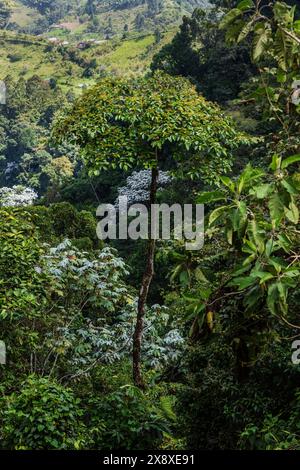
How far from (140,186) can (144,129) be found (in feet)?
62.1

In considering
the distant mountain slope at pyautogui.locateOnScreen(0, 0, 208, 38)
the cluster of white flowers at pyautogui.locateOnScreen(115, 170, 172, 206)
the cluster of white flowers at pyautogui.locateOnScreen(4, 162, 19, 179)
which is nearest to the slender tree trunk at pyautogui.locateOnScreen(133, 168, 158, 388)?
the cluster of white flowers at pyautogui.locateOnScreen(115, 170, 172, 206)

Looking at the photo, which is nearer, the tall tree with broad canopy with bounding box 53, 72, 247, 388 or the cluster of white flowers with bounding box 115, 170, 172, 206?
the tall tree with broad canopy with bounding box 53, 72, 247, 388

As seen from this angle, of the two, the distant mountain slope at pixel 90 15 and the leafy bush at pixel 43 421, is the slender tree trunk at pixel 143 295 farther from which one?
the distant mountain slope at pixel 90 15

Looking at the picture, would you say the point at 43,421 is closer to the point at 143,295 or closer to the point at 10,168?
the point at 143,295

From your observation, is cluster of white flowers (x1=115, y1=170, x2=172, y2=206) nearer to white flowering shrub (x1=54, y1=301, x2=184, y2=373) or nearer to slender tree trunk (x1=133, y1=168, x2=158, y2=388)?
white flowering shrub (x1=54, y1=301, x2=184, y2=373)

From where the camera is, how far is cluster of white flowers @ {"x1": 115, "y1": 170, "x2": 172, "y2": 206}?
23750mm

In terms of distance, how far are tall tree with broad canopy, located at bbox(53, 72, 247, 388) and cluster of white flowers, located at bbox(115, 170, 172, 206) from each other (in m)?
16.7

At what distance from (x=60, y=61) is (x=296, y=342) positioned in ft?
268

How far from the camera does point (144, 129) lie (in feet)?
19.6

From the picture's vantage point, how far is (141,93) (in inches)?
251

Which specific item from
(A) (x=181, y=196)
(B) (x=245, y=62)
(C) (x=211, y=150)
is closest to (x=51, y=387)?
(C) (x=211, y=150)

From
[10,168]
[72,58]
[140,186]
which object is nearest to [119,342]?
[140,186]

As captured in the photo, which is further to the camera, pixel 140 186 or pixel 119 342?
pixel 140 186
